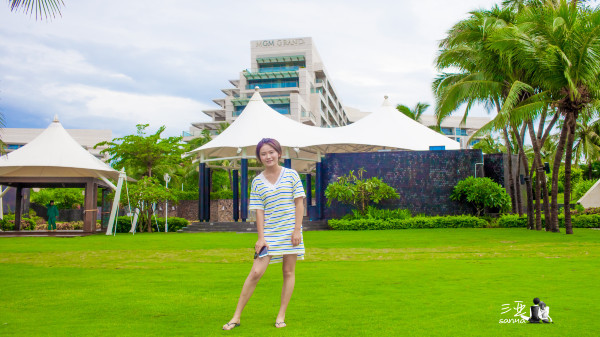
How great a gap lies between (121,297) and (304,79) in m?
58.9

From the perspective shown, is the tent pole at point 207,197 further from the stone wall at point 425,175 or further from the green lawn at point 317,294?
the green lawn at point 317,294

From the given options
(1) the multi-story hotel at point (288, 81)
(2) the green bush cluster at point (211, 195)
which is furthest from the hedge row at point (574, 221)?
(1) the multi-story hotel at point (288, 81)

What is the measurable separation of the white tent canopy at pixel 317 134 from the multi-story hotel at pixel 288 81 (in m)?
33.6

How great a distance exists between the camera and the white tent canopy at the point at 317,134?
2334 cm

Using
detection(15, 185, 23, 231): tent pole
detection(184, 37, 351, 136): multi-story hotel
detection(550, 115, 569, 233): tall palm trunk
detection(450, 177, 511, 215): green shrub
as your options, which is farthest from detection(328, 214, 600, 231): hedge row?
detection(184, 37, 351, 136): multi-story hotel

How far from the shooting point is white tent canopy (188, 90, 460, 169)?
76.6 feet

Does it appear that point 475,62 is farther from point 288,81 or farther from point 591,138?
point 288,81

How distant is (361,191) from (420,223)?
284cm

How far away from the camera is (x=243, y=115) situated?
2523 cm

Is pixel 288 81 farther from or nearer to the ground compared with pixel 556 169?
farther from the ground

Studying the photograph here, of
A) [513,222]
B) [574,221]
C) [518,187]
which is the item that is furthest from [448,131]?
[513,222]

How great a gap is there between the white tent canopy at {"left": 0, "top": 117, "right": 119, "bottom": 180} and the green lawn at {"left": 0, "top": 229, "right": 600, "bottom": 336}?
1131 centimetres

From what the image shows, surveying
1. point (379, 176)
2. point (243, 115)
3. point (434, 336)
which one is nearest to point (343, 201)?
point (379, 176)

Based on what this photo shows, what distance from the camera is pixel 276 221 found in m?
4.12
